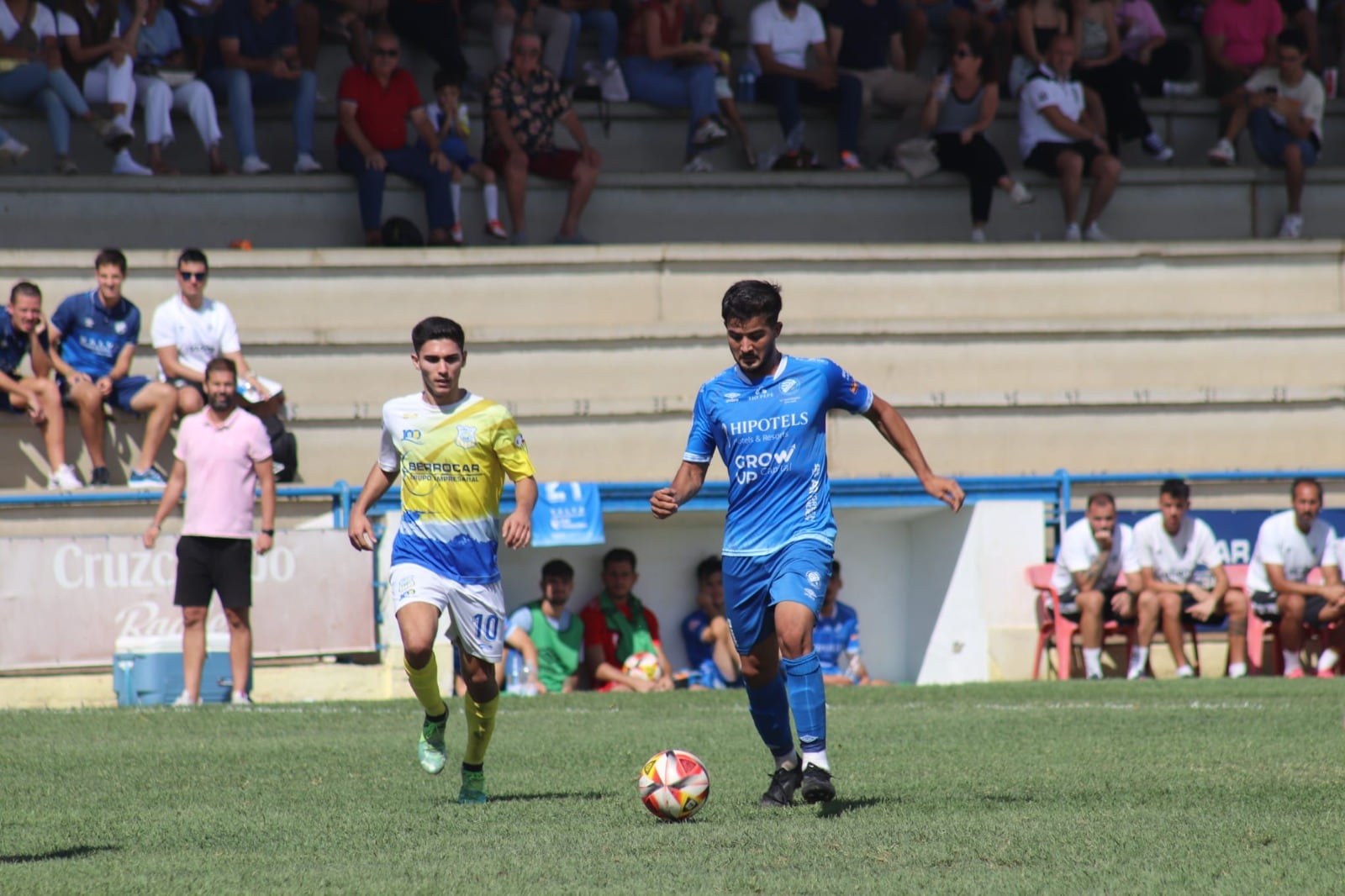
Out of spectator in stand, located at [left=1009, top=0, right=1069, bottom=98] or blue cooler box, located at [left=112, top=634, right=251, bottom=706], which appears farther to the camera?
spectator in stand, located at [left=1009, top=0, right=1069, bottom=98]

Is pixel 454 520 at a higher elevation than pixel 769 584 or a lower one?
higher

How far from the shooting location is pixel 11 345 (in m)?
14.3

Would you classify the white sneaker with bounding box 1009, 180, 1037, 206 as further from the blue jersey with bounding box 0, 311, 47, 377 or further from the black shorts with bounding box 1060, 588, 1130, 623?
the blue jersey with bounding box 0, 311, 47, 377

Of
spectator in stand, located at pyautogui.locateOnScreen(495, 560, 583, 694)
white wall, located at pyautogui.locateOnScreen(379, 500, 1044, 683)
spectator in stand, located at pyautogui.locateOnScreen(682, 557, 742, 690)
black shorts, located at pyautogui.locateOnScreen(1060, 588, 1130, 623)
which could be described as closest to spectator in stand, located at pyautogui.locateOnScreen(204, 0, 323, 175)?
white wall, located at pyautogui.locateOnScreen(379, 500, 1044, 683)

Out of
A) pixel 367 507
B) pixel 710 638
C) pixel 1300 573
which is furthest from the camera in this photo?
pixel 710 638

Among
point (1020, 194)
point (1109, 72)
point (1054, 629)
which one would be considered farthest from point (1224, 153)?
point (1054, 629)

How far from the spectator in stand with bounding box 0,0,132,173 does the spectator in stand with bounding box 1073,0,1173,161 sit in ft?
33.5

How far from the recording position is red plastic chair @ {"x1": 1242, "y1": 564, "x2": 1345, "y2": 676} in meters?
13.9

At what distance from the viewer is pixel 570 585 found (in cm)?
1404

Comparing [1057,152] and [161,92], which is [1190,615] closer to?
[1057,152]

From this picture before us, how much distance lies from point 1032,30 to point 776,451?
13.1 m

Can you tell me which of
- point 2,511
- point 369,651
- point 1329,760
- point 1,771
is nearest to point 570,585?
point 369,651

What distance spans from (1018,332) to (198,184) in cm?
838

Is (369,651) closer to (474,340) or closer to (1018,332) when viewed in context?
(474,340)
